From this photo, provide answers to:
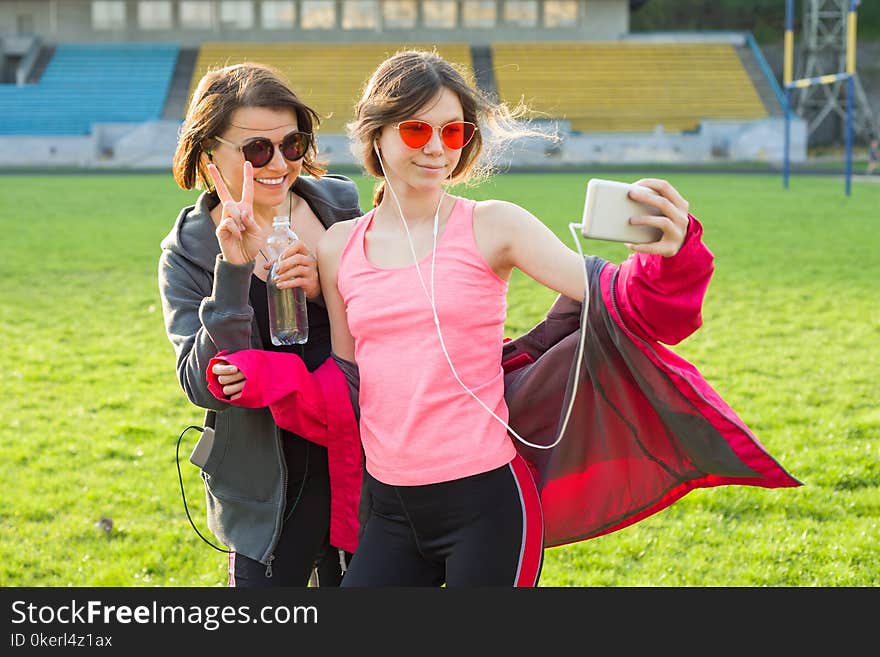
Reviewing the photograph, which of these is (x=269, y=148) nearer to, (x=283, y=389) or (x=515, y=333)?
(x=283, y=389)

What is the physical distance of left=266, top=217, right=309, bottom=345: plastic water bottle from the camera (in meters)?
2.70

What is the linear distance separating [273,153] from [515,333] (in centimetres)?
622

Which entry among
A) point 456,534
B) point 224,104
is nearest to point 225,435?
point 456,534

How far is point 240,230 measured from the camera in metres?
2.48

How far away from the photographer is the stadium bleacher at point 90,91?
40.9 m

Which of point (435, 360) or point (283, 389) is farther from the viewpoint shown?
point (283, 389)

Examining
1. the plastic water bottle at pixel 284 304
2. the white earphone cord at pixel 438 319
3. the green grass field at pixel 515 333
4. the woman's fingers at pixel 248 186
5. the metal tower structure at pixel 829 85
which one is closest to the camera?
the white earphone cord at pixel 438 319

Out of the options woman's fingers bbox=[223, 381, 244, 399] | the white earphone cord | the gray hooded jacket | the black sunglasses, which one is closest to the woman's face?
the black sunglasses

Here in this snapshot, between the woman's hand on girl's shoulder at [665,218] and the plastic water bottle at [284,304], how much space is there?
896mm

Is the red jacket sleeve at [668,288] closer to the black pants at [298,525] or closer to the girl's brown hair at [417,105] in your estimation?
the girl's brown hair at [417,105]

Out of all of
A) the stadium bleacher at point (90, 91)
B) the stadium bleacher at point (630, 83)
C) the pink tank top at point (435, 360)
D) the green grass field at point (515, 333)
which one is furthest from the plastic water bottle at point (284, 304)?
the stadium bleacher at point (90, 91)

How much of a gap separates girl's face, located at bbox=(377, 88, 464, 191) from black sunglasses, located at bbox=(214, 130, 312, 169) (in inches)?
12.8

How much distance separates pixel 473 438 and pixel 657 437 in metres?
0.53

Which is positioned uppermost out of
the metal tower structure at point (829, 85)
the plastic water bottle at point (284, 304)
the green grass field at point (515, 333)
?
the plastic water bottle at point (284, 304)
